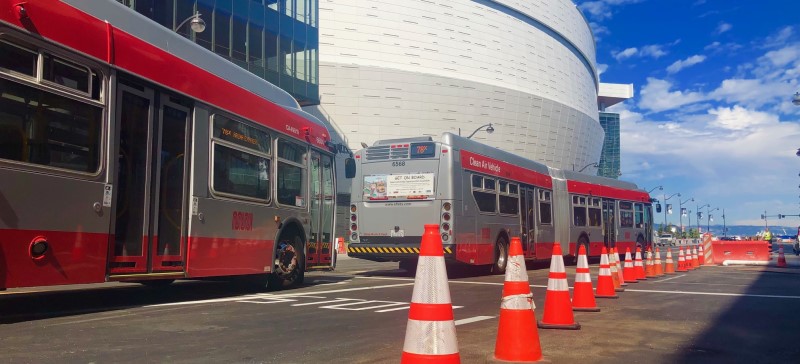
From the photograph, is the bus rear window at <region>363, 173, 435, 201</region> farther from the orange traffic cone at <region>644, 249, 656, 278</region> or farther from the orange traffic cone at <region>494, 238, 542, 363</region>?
the orange traffic cone at <region>494, 238, 542, 363</region>

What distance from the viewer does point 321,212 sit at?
40.3 ft

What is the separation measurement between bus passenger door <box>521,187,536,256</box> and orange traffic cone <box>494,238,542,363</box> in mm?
13468

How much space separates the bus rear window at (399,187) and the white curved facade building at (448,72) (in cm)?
3968

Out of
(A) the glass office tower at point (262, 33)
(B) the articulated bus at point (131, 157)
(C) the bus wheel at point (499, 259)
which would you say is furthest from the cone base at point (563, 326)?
(A) the glass office tower at point (262, 33)

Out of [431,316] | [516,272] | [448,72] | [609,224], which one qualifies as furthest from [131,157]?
[448,72]

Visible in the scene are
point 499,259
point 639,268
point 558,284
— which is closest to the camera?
point 558,284

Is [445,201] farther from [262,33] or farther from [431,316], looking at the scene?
[262,33]

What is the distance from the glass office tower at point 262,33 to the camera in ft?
99.9

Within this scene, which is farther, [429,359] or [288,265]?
[288,265]

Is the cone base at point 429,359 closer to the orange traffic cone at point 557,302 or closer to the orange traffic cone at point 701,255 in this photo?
the orange traffic cone at point 557,302

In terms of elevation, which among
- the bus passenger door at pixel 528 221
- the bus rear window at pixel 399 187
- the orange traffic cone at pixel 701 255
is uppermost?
the bus rear window at pixel 399 187

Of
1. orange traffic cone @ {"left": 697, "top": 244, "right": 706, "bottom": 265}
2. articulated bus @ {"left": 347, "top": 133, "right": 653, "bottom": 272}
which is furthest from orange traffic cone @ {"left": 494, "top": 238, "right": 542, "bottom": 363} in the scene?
orange traffic cone @ {"left": 697, "top": 244, "right": 706, "bottom": 265}

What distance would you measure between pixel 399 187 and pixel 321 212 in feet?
10.8

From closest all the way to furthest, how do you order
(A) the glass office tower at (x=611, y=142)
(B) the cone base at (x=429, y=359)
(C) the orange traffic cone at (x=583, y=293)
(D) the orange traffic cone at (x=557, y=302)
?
(B) the cone base at (x=429, y=359), (D) the orange traffic cone at (x=557, y=302), (C) the orange traffic cone at (x=583, y=293), (A) the glass office tower at (x=611, y=142)
